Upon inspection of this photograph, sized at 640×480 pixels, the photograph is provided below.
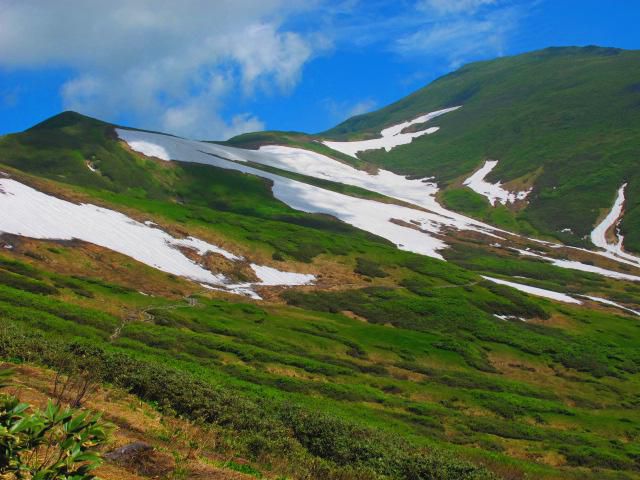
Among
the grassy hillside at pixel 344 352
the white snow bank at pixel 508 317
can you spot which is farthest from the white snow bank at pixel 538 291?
the white snow bank at pixel 508 317

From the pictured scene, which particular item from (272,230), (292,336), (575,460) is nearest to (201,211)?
(272,230)

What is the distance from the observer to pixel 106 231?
8762cm

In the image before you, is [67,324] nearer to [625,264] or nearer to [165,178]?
[165,178]

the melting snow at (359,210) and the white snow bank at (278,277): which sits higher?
the melting snow at (359,210)

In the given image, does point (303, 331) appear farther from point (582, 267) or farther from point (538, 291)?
point (582, 267)

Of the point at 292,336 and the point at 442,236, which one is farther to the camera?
the point at 442,236

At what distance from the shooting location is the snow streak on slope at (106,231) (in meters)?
79.8

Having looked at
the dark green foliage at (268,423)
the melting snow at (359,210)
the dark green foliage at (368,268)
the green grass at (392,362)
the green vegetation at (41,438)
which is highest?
the melting snow at (359,210)

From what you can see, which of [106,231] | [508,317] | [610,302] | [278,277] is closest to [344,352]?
[278,277]

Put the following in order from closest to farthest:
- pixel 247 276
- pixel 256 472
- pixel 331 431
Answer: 1. pixel 256 472
2. pixel 331 431
3. pixel 247 276

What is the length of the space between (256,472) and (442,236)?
14701cm

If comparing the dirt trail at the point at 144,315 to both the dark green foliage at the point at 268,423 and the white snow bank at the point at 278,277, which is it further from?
the dark green foliage at the point at 268,423

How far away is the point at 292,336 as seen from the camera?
66.2 meters

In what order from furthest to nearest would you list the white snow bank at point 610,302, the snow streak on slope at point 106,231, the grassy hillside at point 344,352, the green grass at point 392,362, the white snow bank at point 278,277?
the white snow bank at point 610,302
the white snow bank at point 278,277
the snow streak on slope at point 106,231
the green grass at point 392,362
the grassy hillside at point 344,352
